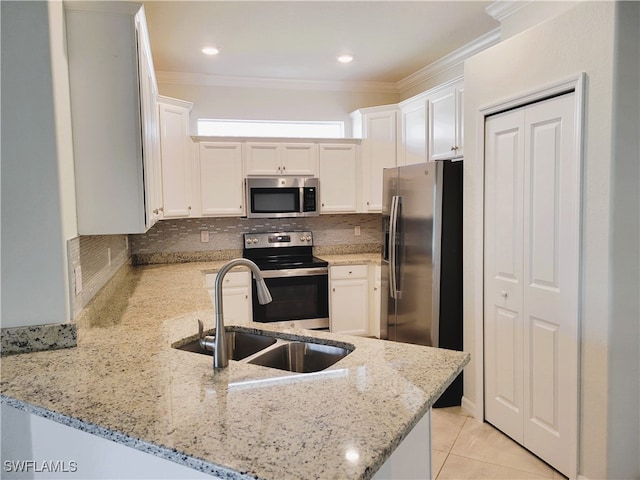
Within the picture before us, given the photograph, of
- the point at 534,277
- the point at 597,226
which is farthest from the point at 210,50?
the point at 597,226

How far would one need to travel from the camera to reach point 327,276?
435 centimetres

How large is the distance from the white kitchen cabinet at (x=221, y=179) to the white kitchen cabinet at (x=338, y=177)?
0.83m

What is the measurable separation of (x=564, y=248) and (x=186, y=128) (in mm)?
3245

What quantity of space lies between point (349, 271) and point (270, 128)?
1716 millimetres

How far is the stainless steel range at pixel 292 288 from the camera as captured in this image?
4.18 meters

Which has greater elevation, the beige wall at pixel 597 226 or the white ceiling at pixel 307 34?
the white ceiling at pixel 307 34

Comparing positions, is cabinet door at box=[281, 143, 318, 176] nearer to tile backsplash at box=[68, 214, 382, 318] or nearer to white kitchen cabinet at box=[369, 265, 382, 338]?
tile backsplash at box=[68, 214, 382, 318]

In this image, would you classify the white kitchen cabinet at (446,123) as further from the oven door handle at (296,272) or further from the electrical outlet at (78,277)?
the electrical outlet at (78,277)

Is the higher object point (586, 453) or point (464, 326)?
point (464, 326)

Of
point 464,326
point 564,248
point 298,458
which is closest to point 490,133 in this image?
point 564,248

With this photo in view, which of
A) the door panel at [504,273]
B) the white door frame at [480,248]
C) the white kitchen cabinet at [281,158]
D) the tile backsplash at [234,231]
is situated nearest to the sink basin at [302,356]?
the door panel at [504,273]

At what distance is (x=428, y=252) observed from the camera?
304 centimetres

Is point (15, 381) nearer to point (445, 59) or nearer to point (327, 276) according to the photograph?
point (327, 276)

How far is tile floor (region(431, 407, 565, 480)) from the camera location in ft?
7.56
